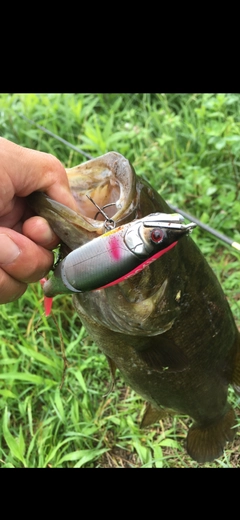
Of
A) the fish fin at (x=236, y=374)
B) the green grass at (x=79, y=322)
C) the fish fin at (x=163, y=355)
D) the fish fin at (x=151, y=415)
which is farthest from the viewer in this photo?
the green grass at (x=79, y=322)

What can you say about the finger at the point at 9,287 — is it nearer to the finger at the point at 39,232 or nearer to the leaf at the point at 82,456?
the finger at the point at 39,232

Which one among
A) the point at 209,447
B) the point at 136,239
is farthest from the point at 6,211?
the point at 209,447

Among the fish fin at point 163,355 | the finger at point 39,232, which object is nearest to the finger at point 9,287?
the finger at point 39,232

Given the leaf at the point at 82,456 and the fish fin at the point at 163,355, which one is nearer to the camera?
the fish fin at the point at 163,355

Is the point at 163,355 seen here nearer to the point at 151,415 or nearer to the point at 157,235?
the point at 157,235

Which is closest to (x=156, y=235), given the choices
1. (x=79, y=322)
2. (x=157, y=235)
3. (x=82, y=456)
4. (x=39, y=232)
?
(x=157, y=235)

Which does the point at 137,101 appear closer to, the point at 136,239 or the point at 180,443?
the point at 180,443
